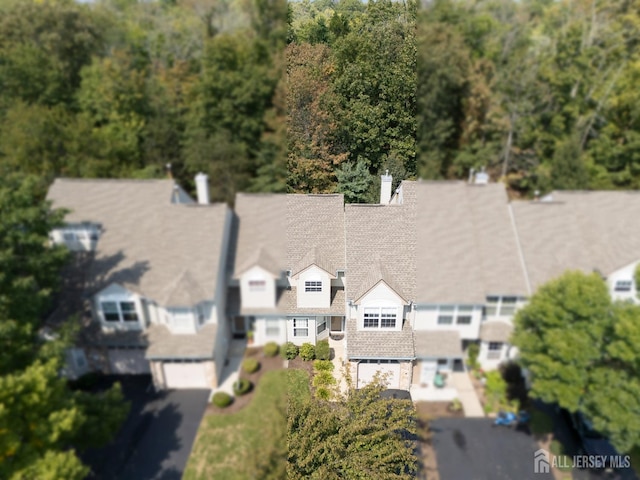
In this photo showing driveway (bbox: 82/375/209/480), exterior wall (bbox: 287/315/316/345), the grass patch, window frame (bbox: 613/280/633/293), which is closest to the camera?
exterior wall (bbox: 287/315/316/345)

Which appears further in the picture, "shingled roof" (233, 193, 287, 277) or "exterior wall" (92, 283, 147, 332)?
"shingled roof" (233, 193, 287, 277)

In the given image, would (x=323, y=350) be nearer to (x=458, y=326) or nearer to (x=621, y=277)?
(x=458, y=326)

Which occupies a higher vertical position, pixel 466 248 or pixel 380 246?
pixel 380 246

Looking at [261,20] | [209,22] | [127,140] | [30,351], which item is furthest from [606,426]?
[209,22]

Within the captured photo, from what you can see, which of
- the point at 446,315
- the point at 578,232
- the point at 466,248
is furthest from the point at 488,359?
the point at 578,232

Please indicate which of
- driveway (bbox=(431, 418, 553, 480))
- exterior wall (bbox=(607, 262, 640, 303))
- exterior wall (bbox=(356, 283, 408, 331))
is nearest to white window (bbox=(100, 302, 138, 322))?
driveway (bbox=(431, 418, 553, 480))

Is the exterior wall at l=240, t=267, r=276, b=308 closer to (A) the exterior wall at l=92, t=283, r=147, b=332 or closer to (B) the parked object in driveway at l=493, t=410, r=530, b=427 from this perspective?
(A) the exterior wall at l=92, t=283, r=147, b=332

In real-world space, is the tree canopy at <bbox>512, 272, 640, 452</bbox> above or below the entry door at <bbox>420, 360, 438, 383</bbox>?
above
